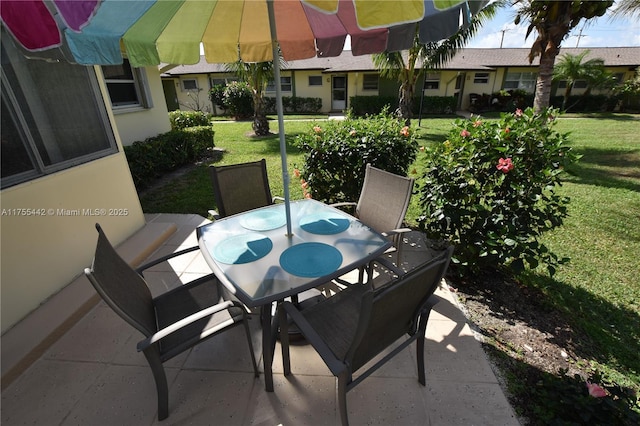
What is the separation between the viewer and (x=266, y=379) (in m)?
2.09

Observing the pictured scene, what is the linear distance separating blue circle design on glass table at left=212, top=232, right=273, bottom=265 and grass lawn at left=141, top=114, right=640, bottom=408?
2.77 metres

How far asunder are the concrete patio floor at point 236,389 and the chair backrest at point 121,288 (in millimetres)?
630

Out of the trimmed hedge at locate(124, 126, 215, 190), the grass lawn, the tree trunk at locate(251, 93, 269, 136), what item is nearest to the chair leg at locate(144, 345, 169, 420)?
the grass lawn

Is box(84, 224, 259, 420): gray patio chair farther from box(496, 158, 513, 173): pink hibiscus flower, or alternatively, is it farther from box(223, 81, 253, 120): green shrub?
box(223, 81, 253, 120): green shrub

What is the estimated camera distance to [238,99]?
695 inches

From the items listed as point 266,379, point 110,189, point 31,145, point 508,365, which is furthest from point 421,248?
point 31,145

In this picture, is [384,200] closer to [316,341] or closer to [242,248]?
[242,248]

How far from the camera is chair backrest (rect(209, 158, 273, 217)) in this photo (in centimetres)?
338

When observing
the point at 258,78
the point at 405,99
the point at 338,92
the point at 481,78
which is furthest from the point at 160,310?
the point at 481,78

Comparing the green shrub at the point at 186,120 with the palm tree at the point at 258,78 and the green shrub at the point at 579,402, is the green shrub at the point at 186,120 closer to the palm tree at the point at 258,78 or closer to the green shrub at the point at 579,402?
the palm tree at the point at 258,78

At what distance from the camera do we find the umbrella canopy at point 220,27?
4.88 ft

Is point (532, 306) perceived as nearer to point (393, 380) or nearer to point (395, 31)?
point (393, 380)

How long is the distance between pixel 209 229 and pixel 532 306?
3.44 m

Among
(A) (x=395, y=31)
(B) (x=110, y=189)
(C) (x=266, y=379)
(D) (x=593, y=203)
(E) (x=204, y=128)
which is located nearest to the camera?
(C) (x=266, y=379)
